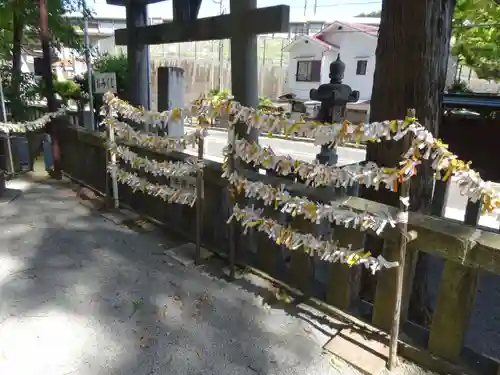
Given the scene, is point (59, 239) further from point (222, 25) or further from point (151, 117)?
point (222, 25)

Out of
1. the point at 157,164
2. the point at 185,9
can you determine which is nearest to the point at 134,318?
the point at 157,164

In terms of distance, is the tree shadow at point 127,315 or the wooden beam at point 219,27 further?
the wooden beam at point 219,27

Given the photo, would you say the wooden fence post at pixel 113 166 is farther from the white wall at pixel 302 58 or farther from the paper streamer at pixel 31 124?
the white wall at pixel 302 58

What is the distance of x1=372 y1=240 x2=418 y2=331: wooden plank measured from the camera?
2375 mm

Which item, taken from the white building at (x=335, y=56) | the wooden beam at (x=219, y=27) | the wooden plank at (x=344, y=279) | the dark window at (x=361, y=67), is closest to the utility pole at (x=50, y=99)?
the wooden beam at (x=219, y=27)

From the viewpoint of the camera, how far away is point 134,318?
2779mm

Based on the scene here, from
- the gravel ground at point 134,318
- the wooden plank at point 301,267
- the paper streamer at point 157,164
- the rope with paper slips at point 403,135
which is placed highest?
the rope with paper slips at point 403,135

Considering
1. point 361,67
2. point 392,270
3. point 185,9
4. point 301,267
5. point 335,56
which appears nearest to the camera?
point 392,270

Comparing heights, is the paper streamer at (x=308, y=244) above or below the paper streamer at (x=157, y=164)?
below

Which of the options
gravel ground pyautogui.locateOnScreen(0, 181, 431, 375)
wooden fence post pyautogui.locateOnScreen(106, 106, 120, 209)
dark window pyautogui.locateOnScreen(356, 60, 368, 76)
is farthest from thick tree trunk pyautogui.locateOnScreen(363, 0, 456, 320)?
dark window pyautogui.locateOnScreen(356, 60, 368, 76)

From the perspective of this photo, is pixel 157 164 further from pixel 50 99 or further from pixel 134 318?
pixel 50 99

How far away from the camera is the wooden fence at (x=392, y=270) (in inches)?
84.4

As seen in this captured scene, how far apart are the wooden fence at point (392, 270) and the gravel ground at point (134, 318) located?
0.72 feet

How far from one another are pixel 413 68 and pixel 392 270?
1.32m
